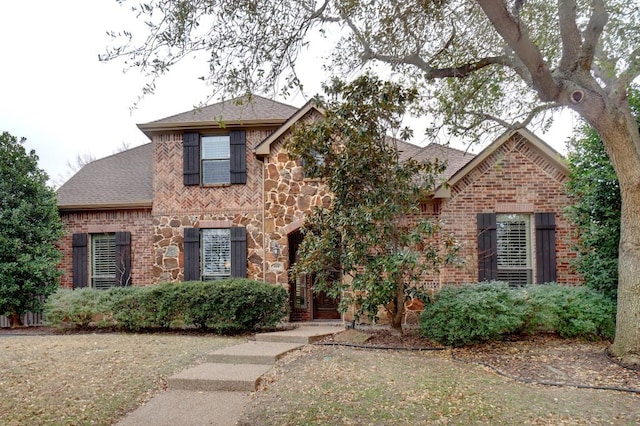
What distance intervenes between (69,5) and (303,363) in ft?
19.0

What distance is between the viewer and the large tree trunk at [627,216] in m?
6.22

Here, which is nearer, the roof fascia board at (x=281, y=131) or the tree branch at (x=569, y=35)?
the tree branch at (x=569, y=35)

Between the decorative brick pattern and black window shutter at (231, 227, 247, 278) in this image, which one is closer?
black window shutter at (231, 227, 247, 278)

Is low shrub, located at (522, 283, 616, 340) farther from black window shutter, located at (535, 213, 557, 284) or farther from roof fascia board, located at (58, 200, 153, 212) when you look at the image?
roof fascia board, located at (58, 200, 153, 212)

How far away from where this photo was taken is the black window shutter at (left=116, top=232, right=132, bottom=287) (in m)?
11.6

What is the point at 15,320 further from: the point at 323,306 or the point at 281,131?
the point at 281,131

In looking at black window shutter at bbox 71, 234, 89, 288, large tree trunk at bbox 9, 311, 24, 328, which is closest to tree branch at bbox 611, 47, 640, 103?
black window shutter at bbox 71, 234, 89, 288

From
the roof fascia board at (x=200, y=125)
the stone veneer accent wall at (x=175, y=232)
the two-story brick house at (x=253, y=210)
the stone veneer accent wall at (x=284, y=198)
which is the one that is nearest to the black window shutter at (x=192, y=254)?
the two-story brick house at (x=253, y=210)

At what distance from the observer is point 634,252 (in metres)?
6.32

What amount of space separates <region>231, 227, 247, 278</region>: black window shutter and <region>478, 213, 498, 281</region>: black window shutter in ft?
19.2

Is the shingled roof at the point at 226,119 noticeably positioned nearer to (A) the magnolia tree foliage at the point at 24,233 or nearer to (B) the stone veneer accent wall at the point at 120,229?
(B) the stone veneer accent wall at the point at 120,229

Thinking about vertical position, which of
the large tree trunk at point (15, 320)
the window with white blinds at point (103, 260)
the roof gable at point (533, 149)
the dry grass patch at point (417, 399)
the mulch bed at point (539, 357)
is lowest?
the large tree trunk at point (15, 320)

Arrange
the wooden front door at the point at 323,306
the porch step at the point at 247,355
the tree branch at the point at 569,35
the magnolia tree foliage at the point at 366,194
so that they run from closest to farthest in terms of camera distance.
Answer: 1. the tree branch at the point at 569,35
2. the porch step at the point at 247,355
3. the magnolia tree foliage at the point at 366,194
4. the wooden front door at the point at 323,306

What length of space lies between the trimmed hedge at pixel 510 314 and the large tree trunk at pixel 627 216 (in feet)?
4.77
